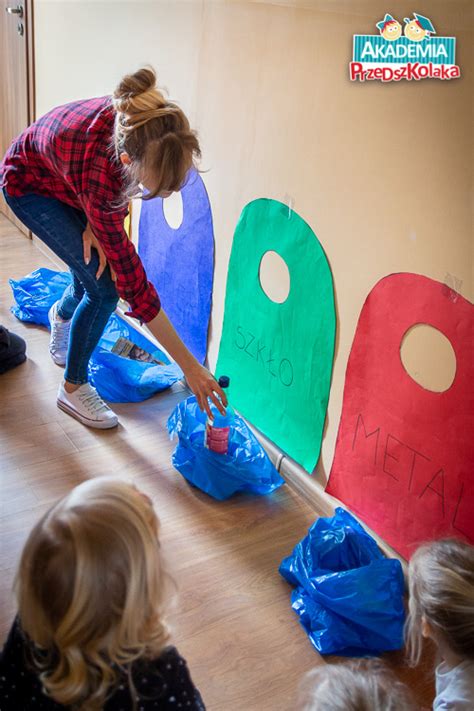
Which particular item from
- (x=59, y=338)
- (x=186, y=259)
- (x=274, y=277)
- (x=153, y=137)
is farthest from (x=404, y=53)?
(x=59, y=338)

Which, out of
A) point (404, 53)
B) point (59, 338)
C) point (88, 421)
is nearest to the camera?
point (404, 53)

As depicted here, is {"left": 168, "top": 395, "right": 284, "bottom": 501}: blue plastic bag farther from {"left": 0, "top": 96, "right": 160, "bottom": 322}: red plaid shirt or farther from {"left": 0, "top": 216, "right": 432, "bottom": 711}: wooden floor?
{"left": 0, "top": 96, "right": 160, "bottom": 322}: red plaid shirt

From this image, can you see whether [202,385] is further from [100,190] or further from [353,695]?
[353,695]

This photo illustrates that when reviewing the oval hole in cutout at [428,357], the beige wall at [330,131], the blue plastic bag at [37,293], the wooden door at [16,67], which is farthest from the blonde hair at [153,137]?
the wooden door at [16,67]

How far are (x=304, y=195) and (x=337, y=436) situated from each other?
60 cm

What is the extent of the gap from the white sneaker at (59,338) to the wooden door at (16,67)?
1.18 meters

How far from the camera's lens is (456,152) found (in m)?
1.34

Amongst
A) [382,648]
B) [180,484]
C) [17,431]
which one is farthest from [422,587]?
[17,431]

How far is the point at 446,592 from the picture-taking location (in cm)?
117

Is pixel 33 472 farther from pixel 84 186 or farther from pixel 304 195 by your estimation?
pixel 304 195

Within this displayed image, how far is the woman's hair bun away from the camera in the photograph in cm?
153

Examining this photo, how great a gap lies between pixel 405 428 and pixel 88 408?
0.98 m

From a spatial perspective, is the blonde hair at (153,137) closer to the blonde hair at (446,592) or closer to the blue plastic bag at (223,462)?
→ the blue plastic bag at (223,462)

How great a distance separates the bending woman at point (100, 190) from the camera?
59.3 inches
